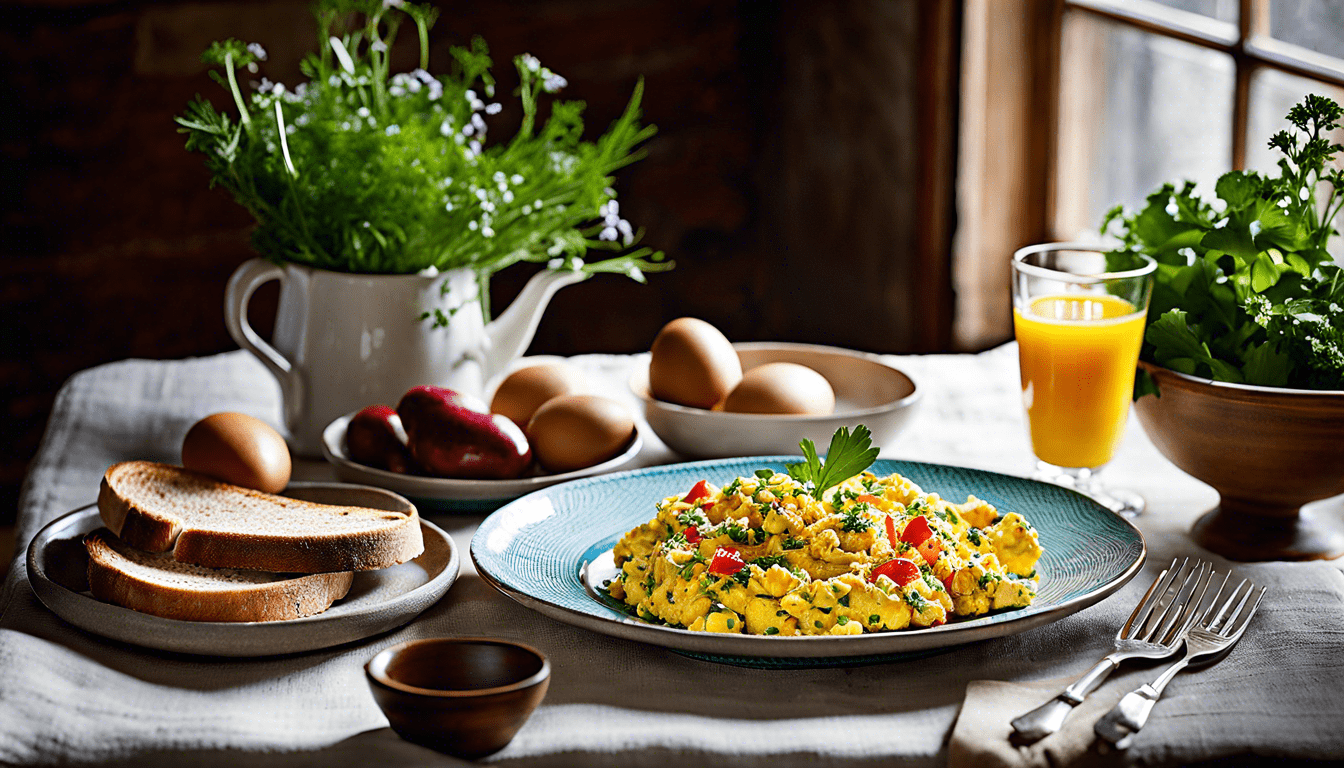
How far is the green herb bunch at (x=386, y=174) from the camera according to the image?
1462mm

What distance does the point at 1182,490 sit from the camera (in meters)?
1.42

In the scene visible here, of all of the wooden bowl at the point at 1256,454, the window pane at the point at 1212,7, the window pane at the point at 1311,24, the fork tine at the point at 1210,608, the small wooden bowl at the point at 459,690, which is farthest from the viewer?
the window pane at the point at 1212,7

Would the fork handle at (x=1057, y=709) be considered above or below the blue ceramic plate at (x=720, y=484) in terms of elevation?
below

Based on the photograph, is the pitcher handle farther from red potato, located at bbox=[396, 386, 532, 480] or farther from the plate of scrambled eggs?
the plate of scrambled eggs

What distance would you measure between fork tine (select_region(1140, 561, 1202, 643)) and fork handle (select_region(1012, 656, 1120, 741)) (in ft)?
0.28

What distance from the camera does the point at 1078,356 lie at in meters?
1.30

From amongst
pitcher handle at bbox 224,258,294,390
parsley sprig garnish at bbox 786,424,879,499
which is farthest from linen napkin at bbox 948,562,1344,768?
pitcher handle at bbox 224,258,294,390

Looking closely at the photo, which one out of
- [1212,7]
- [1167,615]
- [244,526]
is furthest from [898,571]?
[1212,7]

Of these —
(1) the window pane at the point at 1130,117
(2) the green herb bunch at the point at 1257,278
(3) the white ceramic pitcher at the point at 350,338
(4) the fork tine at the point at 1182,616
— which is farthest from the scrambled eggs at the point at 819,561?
(1) the window pane at the point at 1130,117

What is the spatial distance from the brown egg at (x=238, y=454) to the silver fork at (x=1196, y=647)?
0.85 m

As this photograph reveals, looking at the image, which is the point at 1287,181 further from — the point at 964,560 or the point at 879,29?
the point at 879,29

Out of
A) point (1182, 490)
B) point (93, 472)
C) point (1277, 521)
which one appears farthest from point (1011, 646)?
point (93, 472)

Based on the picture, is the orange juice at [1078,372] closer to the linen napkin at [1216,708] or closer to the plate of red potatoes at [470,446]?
the linen napkin at [1216,708]

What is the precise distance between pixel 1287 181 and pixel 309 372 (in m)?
1.11
